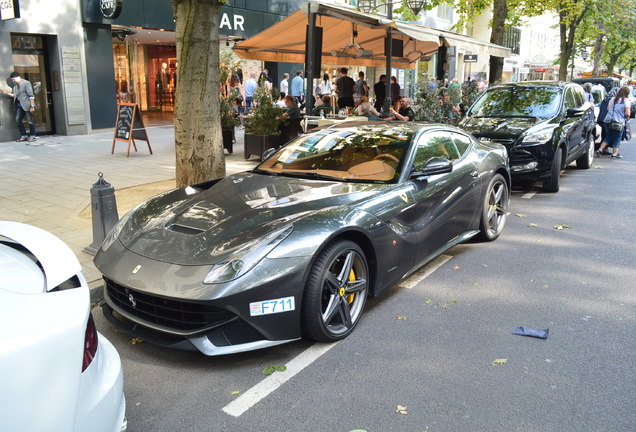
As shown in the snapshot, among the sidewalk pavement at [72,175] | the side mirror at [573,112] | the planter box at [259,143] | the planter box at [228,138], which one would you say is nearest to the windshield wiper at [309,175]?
the sidewalk pavement at [72,175]

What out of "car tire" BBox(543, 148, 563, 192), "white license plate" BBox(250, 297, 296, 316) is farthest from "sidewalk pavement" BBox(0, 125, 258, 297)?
"car tire" BBox(543, 148, 563, 192)

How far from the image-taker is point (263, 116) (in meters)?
11.7

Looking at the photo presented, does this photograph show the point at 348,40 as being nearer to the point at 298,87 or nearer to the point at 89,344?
the point at 298,87

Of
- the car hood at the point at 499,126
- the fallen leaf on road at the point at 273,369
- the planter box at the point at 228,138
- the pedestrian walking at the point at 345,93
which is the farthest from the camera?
the pedestrian walking at the point at 345,93

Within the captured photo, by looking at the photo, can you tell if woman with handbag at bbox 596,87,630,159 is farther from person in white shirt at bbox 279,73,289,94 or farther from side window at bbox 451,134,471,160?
person in white shirt at bbox 279,73,289,94

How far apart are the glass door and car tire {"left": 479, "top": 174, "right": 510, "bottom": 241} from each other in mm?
13843

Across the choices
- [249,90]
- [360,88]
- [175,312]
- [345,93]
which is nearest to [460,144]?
[175,312]

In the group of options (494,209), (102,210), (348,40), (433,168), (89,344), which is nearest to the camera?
(89,344)

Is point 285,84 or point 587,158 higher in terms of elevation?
point 285,84

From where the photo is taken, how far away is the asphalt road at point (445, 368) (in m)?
2.97

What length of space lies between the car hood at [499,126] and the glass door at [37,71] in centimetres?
1230

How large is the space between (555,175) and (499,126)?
47.7 inches

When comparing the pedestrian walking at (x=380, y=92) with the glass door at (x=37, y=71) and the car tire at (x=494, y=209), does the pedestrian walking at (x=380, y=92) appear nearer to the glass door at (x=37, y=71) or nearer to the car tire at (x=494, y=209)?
the glass door at (x=37, y=71)

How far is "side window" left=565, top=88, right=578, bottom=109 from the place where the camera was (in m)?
9.99
